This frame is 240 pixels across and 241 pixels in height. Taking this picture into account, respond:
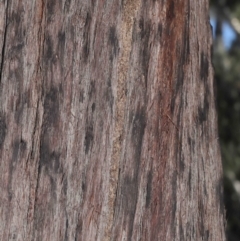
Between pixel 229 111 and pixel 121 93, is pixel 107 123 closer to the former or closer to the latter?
pixel 121 93

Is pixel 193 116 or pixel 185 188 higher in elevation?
pixel 193 116

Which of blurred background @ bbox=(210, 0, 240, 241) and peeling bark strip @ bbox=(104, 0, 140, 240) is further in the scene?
blurred background @ bbox=(210, 0, 240, 241)

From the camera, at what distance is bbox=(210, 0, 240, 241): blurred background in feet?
21.0

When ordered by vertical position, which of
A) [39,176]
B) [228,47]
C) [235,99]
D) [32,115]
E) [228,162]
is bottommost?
[39,176]

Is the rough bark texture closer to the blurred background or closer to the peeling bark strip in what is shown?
the peeling bark strip

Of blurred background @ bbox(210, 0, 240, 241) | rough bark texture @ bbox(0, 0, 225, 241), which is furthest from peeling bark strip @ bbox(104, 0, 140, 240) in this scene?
blurred background @ bbox(210, 0, 240, 241)

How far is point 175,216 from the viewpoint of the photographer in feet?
8.14

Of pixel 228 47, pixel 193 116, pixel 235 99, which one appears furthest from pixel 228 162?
pixel 193 116

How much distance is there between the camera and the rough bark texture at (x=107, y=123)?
229 cm

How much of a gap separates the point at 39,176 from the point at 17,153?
90mm

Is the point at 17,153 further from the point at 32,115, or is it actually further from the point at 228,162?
the point at 228,162

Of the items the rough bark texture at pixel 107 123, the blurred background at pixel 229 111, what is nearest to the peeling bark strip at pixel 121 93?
the rough bark texture at pixel 107 123

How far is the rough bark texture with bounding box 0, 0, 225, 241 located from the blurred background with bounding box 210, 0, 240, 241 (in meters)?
3.62

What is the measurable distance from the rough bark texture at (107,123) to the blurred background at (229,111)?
3.62 meters
